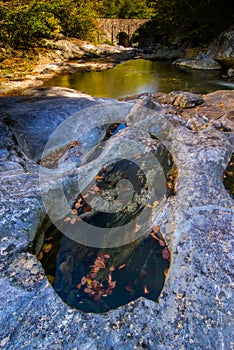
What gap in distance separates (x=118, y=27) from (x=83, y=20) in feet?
28.3

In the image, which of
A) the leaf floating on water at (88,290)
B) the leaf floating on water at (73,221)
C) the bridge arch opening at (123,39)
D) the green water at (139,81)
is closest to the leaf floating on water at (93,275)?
the leaf floating on water at (88,290)

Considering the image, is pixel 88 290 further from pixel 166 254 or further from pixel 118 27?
pixel 118 27

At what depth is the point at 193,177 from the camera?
384cm

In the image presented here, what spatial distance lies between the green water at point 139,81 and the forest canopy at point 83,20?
538cm

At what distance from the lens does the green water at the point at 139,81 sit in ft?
37.5

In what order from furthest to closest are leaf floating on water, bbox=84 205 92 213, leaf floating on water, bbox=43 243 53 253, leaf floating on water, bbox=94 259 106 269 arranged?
1. leaf floating on water, bbox=84 205 92 213
2. leaf floating on water, bbox=43 243 53 253
3. leaf floating on water, bbox=94 259 106 269

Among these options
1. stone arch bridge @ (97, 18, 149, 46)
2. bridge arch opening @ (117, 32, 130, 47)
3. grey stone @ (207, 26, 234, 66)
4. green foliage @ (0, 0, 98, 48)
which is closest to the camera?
grey stone @ (207, 26, 234, 66)

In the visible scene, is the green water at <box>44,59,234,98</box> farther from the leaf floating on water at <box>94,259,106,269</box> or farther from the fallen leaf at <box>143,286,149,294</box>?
the fallen leaf at <box>143,286,149,294</box>

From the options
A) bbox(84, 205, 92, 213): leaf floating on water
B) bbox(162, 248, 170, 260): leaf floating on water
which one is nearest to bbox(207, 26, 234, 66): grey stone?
bbox(84, 205, 92, 213): leaf floating on water

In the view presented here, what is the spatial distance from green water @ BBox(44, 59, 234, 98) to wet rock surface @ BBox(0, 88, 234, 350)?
771cm

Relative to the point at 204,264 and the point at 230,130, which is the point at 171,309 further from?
the point at 230,130

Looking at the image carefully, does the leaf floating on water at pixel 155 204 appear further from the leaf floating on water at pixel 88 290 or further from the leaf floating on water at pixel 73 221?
the leaf floating on water at pixel 88 290

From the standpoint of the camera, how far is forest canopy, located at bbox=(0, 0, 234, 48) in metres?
16.0

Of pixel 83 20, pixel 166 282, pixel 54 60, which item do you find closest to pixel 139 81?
pixel 54 60
